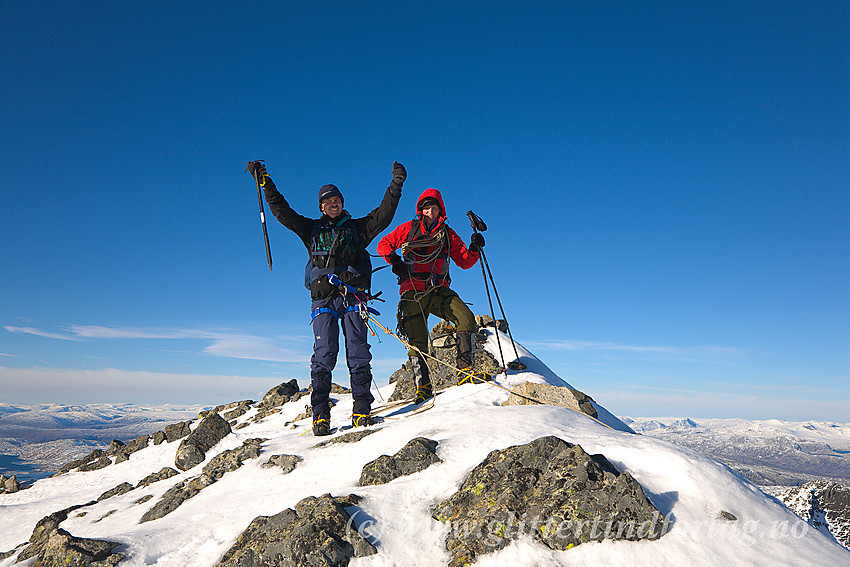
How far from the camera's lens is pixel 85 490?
1091 centimetres

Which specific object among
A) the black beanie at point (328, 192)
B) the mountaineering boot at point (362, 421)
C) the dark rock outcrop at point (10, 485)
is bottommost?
the dark rock outcrop at point (10, 485)

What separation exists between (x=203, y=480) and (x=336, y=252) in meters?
A: 4.61

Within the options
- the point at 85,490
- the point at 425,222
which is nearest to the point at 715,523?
the point at 425,222

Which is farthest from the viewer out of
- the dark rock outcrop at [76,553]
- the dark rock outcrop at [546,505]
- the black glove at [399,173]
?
the black glove at [399,173]

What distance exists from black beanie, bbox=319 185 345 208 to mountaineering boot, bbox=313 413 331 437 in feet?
14.3

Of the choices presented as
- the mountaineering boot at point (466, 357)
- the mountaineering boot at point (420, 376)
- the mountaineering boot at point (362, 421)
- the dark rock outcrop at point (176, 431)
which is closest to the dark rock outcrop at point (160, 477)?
the mountaineering boot at point (362, 421)

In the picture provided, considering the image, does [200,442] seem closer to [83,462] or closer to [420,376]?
[420,376]

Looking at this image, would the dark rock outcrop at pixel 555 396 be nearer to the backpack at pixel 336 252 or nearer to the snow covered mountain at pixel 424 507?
the snow covered mountain at pixel 424 507

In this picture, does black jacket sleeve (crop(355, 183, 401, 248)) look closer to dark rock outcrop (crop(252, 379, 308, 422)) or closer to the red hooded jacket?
the red hooded jacket

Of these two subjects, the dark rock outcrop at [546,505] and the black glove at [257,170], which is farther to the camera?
the black glove at [257,170]

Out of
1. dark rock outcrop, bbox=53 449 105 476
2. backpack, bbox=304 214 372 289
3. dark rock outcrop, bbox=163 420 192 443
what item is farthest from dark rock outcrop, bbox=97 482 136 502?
backpack, bbox=304 214 372 289

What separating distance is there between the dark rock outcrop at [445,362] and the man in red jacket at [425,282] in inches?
50.9

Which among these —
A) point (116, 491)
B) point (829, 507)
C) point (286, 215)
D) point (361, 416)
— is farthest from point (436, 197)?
→ point (829, 507)

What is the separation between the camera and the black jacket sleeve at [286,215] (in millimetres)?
8156
